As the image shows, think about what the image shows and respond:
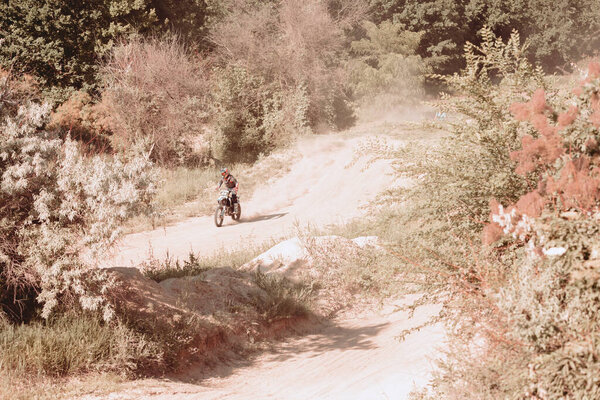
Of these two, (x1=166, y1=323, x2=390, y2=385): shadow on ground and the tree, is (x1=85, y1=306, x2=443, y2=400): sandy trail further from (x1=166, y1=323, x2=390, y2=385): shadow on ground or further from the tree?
the tree

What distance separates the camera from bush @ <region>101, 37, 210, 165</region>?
25.5 metres

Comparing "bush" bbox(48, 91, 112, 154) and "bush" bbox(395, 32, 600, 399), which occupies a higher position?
"bush" bbox(48, 91, 112, 154)

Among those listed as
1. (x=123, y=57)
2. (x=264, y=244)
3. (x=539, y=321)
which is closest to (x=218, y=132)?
(x=123, y=57)

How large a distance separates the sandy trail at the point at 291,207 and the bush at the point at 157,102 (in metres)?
4.32

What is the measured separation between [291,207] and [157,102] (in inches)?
324

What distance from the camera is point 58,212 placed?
7.69 metres

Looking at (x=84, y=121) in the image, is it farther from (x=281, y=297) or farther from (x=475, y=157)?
(x=475, y=157)

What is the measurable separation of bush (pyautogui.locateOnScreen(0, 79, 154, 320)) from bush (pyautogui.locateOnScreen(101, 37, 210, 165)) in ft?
54.8

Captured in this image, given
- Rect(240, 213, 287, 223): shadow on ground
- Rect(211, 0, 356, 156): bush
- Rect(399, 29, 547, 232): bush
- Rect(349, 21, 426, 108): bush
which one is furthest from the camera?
Rect(349, 21, 426, 108): bush

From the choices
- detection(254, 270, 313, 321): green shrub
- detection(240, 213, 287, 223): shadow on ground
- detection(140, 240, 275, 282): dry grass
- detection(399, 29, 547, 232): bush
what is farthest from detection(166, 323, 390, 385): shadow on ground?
detection(240, 213, 287, 223): shadow on ground

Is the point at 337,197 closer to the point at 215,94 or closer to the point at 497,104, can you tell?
the point at 215,94

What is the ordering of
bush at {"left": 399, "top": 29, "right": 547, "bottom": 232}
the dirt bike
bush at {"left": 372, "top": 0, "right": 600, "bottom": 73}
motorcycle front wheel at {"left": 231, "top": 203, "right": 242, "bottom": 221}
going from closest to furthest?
bush at {"left": 399, "top": 29, "right": 547, "bottom": 232} → the dirt bike → motorcycle front wheel at {"left": 231, "top": 203, "right": 242, "bottom": 221} → bush at {"left": 372, "top": 0, "right": 600, "bottom": 73}

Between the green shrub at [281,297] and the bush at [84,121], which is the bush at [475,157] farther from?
the bush at [84,121]

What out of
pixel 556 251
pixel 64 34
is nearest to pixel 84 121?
pixel 64 34
